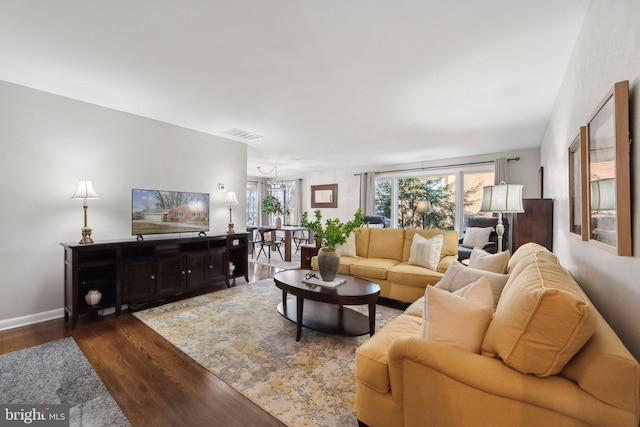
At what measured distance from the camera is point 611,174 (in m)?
1.27

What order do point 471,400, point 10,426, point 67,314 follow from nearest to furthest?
point 471,400 < point 10,426 < point 67,314

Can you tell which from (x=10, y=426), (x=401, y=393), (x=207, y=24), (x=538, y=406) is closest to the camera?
(x=538, y=406)

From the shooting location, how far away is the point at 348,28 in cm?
194

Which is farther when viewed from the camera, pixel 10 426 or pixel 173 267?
pixel 173 267

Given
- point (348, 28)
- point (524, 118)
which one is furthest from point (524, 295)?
point (524, 118)

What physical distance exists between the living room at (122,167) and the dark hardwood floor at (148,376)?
622mm

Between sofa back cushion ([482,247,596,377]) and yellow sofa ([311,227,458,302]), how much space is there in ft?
7.16

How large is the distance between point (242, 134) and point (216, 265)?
214cm

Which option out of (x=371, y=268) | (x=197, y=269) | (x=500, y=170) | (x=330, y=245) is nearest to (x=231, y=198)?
(x=197, y=269)

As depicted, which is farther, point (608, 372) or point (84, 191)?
point (84, 191)

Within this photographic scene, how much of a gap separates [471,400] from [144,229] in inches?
157

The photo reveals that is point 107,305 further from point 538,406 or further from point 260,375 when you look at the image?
point 538,406

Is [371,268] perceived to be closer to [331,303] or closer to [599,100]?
[331,303]

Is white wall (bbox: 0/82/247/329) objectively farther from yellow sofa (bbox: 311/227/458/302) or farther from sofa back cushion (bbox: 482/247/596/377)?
sofa back cushion (bbox: 482/247/596/377)
